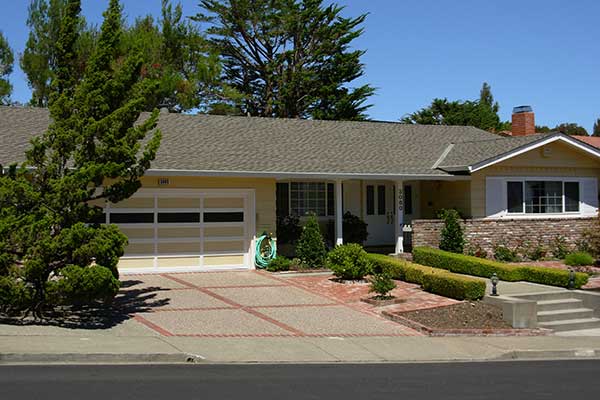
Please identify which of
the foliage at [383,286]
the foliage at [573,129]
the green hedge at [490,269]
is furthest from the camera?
the foliage at [573,129]

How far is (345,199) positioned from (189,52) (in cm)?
1728

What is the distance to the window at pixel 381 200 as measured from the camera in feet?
82.0

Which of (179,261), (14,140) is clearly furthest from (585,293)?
(14,140)

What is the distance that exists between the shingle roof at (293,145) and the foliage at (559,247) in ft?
10.9

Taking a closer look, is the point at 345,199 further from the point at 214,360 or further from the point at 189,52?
the point at 189,52

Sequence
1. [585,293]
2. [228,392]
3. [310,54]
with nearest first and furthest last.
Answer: [228,392] → [585,293] → [310,54]

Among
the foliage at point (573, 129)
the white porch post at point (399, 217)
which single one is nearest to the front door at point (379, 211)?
the white porch post at point (399, 217)

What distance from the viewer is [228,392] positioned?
340 inches

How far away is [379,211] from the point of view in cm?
2503

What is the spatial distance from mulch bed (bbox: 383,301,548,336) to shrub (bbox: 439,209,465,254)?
5841mm

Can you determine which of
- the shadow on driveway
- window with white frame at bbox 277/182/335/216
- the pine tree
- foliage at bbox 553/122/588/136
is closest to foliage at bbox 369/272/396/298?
the shadow on driveway

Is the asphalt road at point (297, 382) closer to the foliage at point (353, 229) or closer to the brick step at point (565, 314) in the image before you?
the brick step at point (565, 314)

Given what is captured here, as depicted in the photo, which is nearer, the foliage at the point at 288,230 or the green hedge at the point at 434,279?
the green hedge at the point at 434,279

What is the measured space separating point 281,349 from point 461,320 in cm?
444
